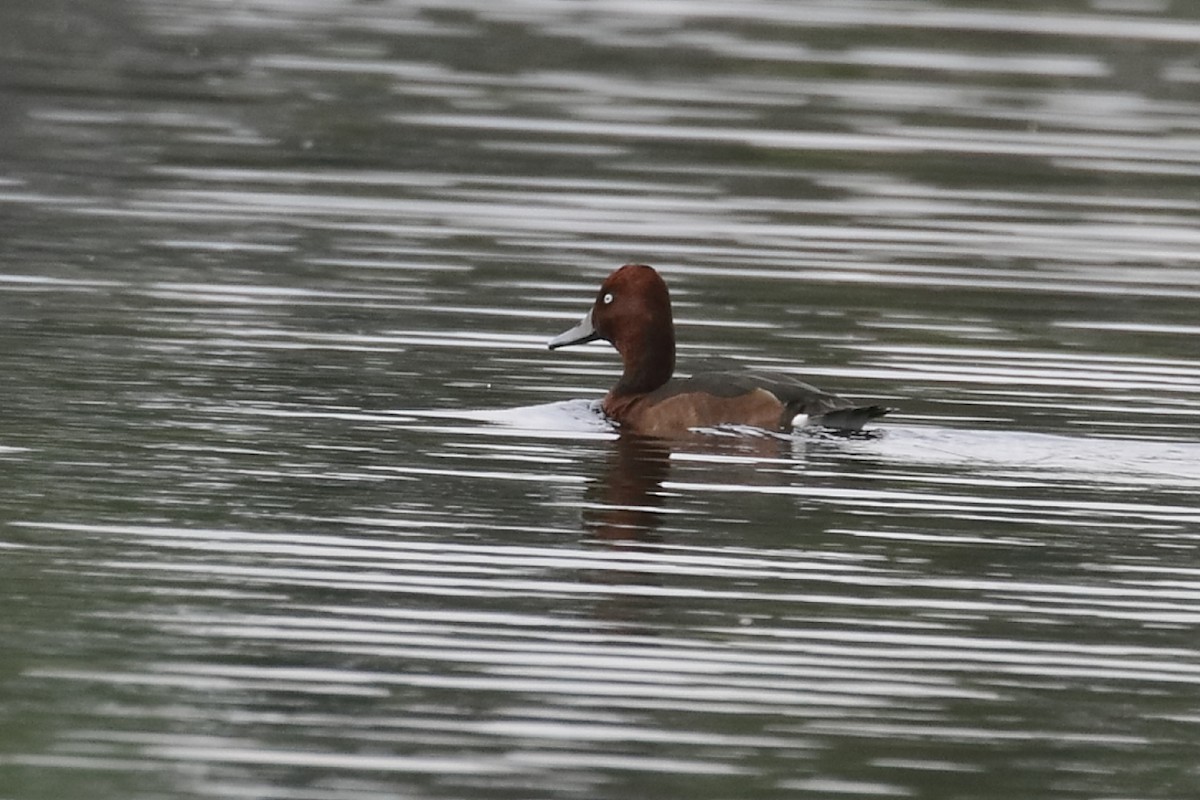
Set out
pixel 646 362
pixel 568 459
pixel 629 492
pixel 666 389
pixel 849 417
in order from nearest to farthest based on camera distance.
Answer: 1. pixel 629 492
2. pixel 568 459
3. pixel 849 417
4. pixel 666 389
5. pixel 646 362

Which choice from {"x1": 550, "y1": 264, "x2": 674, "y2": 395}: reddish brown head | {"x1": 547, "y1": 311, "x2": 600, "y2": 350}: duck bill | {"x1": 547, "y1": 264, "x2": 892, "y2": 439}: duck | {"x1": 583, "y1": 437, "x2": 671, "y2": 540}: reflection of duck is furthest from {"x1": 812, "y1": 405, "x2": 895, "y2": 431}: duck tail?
{"x1": 547, "y1": 311, "x2": 600, "y2": 350}: duck bill

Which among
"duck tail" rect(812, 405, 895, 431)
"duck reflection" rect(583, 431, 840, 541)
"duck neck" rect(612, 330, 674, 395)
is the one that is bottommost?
"duck reflection" rect(583, 431, 840, 541)

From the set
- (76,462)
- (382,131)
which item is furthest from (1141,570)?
(382,131)

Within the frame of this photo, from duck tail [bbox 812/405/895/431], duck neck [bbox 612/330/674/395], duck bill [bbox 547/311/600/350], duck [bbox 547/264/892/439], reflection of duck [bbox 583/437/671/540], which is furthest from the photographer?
duck bill [bbox 547/311/600/350]

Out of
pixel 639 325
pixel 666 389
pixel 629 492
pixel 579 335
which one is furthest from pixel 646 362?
pixel 629 492

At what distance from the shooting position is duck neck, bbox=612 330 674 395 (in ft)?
40.0

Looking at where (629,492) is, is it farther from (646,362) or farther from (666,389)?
(646,362)

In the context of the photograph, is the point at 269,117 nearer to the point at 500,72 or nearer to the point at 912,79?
the point at 500,72

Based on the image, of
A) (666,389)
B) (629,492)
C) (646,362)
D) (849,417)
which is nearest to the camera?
(629,492)

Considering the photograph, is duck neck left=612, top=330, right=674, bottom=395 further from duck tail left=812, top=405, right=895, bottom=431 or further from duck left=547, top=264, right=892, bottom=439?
duck tail left=812, top=405, right=895, bottom=431

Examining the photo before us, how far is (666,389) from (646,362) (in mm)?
328

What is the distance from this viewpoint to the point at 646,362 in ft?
40.0

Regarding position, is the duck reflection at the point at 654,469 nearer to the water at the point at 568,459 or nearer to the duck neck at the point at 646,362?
the water at the point at 568,459

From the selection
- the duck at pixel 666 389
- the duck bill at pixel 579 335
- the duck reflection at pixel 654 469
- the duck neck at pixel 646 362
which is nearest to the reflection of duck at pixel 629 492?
the duck reflection at pixel 654 469
